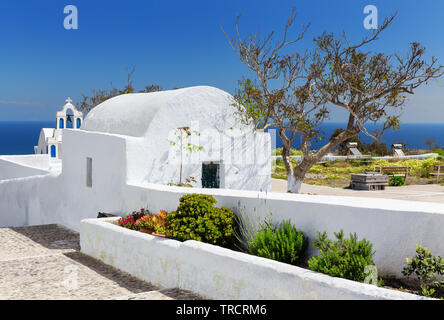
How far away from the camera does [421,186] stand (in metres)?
21.4

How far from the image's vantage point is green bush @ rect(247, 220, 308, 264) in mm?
5531

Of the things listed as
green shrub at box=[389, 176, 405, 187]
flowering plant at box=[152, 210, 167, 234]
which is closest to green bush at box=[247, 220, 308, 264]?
flowering plant at box=[152, 210, 167, 234]

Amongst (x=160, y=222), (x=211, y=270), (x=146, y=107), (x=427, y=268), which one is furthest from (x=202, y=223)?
(x=146, y=107)

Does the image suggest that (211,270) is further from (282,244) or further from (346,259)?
(346,259)

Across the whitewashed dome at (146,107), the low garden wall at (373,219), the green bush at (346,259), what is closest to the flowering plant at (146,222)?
the low garden wall at (373,219)

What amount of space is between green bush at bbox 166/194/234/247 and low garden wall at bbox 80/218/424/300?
10.5 inches

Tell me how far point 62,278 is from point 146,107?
4965mm

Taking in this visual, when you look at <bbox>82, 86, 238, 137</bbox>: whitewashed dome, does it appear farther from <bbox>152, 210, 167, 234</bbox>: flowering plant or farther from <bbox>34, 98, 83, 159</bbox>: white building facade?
<bbox>34, 98, 83, 159</bbox>: white building facade

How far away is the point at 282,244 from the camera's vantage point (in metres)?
5.56

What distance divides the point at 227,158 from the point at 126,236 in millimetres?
4936

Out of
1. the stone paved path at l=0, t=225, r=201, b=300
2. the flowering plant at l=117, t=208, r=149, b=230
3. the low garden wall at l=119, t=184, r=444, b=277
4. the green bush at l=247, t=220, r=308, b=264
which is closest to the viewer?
the low garden wall at l=119, t=184, r=444, b=277

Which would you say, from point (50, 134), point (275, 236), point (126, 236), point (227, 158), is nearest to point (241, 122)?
point (227, 158)

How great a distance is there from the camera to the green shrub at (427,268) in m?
4.45

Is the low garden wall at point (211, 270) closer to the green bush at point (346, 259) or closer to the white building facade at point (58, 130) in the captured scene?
the green bush at point (346, 259)
